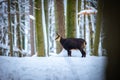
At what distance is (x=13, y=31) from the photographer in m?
2.22

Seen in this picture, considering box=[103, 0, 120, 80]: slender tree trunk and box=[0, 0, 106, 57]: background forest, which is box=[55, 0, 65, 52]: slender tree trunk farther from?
box=[103, 0, 120, 80]: slender tree trunk

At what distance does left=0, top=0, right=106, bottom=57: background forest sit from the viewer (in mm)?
2178

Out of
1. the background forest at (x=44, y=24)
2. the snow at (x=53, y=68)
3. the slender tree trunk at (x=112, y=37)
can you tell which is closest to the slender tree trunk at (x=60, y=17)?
the background forest at (x=44, y=24)

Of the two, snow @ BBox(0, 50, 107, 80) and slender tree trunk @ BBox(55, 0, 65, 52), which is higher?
slender tree trunk @ BBox(55, 0, 65, 52)

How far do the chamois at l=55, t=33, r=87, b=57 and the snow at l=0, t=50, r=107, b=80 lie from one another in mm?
56

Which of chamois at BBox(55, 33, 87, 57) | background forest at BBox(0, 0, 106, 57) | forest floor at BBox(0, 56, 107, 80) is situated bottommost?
forest floor at BBox(0, 56, 107, 80)

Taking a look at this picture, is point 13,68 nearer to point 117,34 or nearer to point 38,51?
point 38,51

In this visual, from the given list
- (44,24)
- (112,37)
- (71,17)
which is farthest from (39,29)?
(112,37)

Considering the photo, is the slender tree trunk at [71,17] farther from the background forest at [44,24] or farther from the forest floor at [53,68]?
the forest floor at [53,68]

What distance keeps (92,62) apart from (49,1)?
2.52ft

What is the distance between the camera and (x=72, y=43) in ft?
7.27

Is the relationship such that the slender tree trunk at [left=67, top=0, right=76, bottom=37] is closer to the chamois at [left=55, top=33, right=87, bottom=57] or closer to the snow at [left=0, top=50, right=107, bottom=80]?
the chamois at [left=55, top=33, right=87, bottom=57]

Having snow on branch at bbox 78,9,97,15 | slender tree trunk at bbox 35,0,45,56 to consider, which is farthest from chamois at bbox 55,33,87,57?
snow on branch at bbox 78,9,97,15

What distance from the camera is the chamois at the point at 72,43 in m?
2.19
